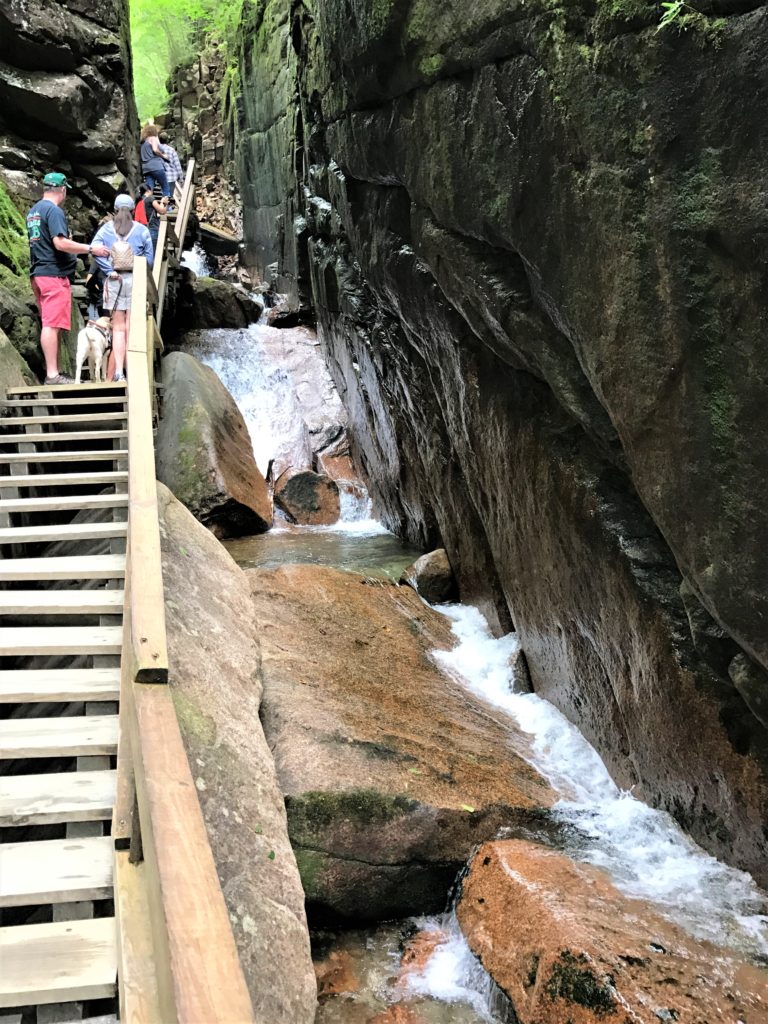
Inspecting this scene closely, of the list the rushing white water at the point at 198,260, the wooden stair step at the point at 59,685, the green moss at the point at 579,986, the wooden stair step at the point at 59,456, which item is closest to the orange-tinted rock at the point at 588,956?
the green moss at the point at 579,986

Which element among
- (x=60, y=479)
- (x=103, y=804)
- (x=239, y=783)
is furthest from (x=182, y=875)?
(x=60, y=479)

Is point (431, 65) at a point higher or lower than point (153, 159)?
lower

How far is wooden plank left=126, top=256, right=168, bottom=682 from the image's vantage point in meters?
2.88

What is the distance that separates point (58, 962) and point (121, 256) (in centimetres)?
787

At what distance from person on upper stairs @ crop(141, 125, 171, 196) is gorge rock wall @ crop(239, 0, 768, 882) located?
709cm

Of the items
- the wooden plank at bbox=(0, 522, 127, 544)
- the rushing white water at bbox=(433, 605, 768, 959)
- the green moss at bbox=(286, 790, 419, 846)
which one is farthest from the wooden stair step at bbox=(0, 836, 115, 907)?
the rushing white water at bbox=(433, 605, 768, 959)

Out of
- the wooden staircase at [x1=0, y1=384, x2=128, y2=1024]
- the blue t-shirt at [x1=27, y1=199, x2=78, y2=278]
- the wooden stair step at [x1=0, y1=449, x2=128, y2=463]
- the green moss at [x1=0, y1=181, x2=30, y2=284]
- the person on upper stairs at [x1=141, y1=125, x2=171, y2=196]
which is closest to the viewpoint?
the wooden staircase at [x1=0, y1=384, x2=128, y2=1024]

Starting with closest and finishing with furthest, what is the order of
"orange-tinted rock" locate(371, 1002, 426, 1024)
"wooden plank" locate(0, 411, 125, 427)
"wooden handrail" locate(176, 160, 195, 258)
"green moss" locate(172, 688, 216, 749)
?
1. "orange-tinted rock" locate(371, 1002, 426, 1024)
2. "green moss" locate(172, 688, 216, 749)
3. "wooden plank" locate(0, 411, 125, 427)
4. "wooden handrail" locate(176, 160, 195, 258)

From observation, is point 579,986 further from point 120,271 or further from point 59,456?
point 120,271

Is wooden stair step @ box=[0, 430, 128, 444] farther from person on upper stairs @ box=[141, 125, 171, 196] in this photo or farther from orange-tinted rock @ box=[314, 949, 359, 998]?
person on upper stairs @ box=[141, 125, 171, 196]

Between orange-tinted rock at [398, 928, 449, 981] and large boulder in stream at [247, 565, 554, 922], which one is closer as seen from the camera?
orange-tinted rock at [398, 928, 449, 981]

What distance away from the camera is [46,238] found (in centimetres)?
794

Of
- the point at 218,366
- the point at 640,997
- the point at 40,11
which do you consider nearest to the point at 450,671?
the point at 640,997

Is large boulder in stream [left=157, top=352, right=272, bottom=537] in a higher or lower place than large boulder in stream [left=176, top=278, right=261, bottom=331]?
lower
